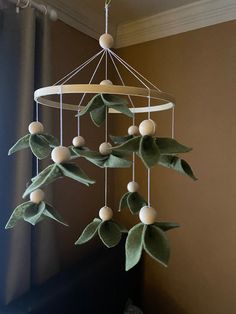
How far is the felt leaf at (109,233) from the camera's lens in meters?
0.71

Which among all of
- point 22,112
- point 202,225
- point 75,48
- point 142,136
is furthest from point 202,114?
point 142,136

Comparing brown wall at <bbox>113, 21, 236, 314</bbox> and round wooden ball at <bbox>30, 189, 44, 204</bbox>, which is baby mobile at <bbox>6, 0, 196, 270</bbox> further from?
brown wall at <bbox>113, 21, 236, 314</bbox>

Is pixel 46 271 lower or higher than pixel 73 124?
lower

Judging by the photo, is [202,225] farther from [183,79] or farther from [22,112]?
[22,112]

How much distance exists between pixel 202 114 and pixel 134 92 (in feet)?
3.91

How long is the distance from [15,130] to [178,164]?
849mm

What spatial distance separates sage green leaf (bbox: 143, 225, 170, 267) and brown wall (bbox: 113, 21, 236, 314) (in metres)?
1.24

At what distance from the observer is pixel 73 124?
1.78 meters

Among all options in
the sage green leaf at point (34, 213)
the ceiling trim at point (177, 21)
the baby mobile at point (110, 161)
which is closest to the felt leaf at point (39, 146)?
the baby mobile at point (110, 161)

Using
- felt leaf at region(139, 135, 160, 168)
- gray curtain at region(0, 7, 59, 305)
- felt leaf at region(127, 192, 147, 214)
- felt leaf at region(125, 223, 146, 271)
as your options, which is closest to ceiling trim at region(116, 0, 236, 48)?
gray curtain at region(0, 7, 59, 305)

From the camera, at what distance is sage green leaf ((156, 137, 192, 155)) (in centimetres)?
61

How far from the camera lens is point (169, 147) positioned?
24.1 inches

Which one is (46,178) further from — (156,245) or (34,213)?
(156,245)

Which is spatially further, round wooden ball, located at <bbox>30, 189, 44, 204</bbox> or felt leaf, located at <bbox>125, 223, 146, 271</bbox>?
round wooden ball, located at <bbox>30, 189, 44, 204</bbox>
